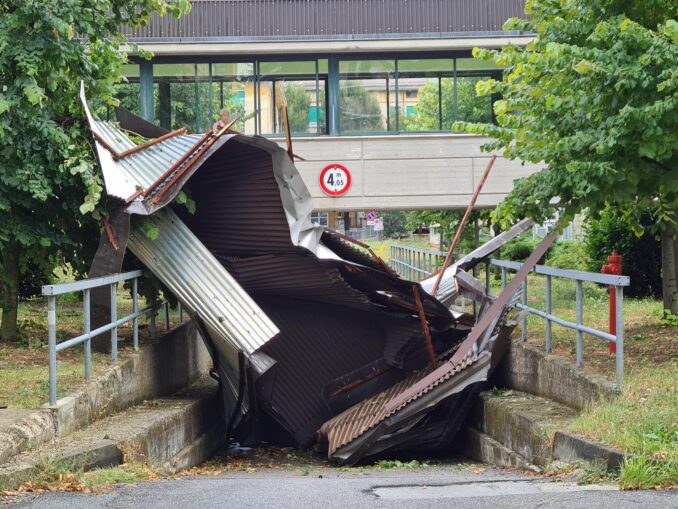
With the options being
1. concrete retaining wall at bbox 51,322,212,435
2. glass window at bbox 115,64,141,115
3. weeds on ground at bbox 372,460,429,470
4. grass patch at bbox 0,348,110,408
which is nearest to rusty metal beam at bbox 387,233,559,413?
weeds on ground at bbox 372,460,429,470

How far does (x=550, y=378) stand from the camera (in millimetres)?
10383

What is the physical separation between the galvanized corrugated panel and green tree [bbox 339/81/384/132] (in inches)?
563

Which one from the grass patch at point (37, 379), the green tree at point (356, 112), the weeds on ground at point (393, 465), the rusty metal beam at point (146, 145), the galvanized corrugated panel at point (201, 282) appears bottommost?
the weeds on ground at point (393, 465)

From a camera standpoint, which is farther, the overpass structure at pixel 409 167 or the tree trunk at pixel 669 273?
the overpass structure at pixel 409 167

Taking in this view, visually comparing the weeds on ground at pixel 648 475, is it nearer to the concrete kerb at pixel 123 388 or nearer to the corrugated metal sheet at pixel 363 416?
the corrugated metal sheet at pixel 363 416

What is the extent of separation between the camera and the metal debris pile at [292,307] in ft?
35.5

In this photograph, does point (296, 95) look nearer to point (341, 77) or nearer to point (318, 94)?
point (318, 94)

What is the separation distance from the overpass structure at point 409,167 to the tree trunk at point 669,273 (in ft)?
32.5

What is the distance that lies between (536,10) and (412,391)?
15.1 ft

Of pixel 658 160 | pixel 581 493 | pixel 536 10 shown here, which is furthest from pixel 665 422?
pixel 536 10

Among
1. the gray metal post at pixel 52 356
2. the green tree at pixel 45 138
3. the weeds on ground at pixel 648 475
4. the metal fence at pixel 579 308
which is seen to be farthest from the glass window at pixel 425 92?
the weeds on ground at pixel 648 475

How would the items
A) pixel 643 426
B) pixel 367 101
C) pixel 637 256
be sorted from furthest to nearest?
pixel 367 101, pixel 637 256, pixel 643 426

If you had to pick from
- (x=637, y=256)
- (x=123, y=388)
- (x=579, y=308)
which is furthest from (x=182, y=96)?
(x=579, y=308)

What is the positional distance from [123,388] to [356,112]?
53.5 ft
